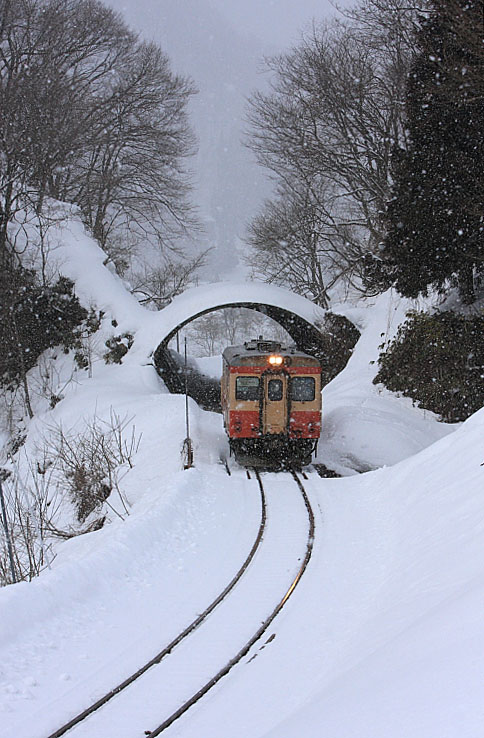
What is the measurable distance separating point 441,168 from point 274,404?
767 centimetres

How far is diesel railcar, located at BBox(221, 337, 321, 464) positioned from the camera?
1433 cm

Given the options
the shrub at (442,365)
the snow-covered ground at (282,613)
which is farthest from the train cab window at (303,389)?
the shrub at (442,365)

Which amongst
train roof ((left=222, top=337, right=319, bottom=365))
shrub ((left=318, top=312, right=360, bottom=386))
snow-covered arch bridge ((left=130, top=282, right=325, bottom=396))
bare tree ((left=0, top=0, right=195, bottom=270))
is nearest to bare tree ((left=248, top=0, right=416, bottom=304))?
shrub ((left=318, top=312, right=360, bottom=386))

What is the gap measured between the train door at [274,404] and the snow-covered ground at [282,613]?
2.09m

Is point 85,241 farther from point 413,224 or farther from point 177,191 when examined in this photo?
point 413,224

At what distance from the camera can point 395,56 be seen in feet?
69.7

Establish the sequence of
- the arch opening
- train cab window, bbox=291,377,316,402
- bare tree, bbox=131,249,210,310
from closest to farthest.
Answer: train cab window, bbox=291,377,316,402, the arch opening, bare tree, bbox=131,249,210,310

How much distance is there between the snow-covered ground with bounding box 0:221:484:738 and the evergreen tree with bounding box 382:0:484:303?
271 inches

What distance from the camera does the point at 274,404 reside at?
14383 millimetres

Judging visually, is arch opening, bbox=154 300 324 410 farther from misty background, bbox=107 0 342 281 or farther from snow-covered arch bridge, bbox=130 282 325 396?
misty background, bbox=107 0 342 281

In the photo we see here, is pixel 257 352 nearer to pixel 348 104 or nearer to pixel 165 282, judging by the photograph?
pixel 348 104

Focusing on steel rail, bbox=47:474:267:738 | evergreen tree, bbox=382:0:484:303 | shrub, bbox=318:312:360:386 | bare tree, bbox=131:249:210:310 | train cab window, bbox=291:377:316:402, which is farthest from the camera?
bare tree, bbox=131:249:210:310

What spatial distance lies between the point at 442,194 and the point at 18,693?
1444cm

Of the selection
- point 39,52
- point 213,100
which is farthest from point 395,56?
point 213,100
